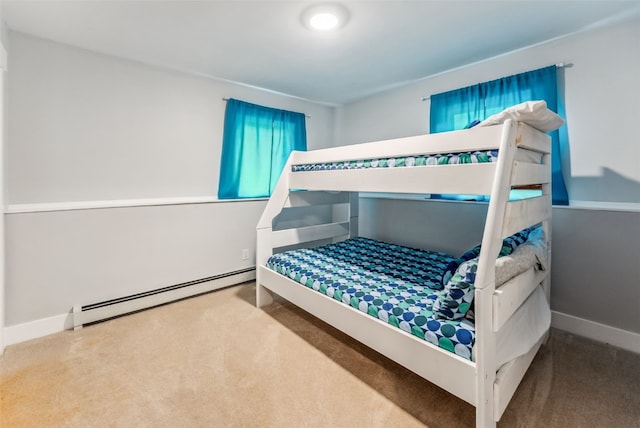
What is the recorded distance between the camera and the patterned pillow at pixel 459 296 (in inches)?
50.6

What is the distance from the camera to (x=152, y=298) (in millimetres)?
2568

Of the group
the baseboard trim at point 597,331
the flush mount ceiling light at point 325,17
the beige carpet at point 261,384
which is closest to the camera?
the beige carpet at point 261,384

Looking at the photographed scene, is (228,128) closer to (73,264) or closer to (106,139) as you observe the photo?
(106,139)

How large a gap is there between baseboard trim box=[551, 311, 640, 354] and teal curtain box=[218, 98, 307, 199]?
296 cm

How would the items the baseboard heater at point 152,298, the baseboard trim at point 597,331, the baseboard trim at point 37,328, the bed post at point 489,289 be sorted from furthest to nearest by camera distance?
the baseboard heater at point 152,298 < the baseboard trim at point 37,328 < the baseboard trim at point 597,331 < the bed post at point 489,289

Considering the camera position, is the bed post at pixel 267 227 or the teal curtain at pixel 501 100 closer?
the teal curtain at pixel 501 100

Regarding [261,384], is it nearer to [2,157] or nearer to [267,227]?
[267,227]

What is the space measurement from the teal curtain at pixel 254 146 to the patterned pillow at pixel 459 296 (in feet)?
8.09

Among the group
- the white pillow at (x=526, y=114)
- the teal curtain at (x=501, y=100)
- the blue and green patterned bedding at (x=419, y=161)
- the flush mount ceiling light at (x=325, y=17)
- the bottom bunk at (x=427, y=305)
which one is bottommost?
the bottom bunk at (x=427, y=305)

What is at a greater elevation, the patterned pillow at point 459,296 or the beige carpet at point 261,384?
the patterned pillow at point 459,296

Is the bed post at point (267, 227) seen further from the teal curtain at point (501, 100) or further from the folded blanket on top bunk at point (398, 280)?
the teal curtain at point (501, 100)

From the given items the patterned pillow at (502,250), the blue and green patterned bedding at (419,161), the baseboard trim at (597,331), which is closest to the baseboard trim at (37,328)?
the blue and green patterned bedding at (419,161)

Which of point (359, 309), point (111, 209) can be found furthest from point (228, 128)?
point (359, 309)

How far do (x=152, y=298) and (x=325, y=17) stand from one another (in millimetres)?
2636
